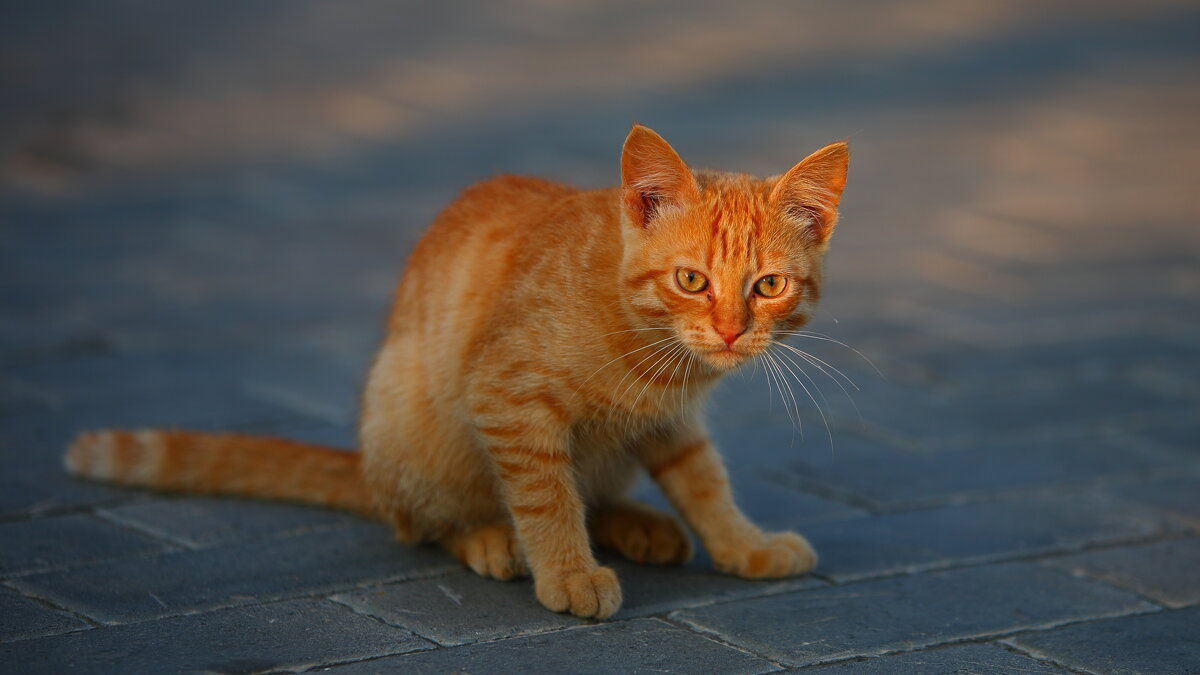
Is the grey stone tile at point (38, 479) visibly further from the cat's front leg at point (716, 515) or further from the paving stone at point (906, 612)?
the paving stone at point (906, 612)

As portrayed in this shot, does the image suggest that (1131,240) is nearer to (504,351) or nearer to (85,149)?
(504,351)

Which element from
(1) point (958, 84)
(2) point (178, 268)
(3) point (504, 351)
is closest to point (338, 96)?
(2) point (178, 268)

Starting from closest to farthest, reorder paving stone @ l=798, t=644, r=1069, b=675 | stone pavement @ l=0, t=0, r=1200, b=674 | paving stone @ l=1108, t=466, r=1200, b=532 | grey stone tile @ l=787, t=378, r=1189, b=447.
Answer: paving stone @ l=798, t=644, r=1069, b=675 → stone pavement @ l=0, t=0, r=1200, b=674 → paving stone @ l=1108, t=466, r=1200, b=532 → grey stone tile @ l=787, t=378, r=1189, b=447

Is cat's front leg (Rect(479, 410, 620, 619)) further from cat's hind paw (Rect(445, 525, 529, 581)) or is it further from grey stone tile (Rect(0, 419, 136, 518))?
grey stone tile (Rect(0, 419, 136, 518))

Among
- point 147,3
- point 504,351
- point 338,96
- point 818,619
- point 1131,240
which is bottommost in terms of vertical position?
point 818,619

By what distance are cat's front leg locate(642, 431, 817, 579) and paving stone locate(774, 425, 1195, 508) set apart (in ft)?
2.11

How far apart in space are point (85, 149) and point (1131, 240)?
5.68 metres

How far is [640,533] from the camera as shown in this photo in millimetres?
3291

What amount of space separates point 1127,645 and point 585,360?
50.0 inches

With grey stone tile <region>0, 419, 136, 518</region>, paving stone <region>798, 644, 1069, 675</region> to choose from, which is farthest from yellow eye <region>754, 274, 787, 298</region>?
grey stone tile <region>0, 419, 136, 518</region>

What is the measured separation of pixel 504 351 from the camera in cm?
298

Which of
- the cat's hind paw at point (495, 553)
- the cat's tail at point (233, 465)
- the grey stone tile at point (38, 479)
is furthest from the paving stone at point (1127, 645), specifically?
the grey stone tile at point (38, 479)

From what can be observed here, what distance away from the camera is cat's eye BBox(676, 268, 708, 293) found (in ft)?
9.30

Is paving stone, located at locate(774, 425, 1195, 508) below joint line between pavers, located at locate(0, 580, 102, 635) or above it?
above
